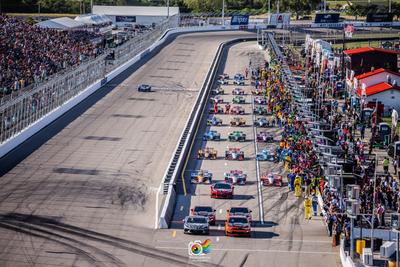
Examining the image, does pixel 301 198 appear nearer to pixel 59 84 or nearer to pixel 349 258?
pixel 349 258

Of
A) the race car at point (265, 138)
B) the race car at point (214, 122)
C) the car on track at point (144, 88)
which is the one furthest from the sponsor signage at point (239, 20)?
the race car at point (265, 138)

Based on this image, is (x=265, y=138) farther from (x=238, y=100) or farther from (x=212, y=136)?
(x=238, y=100)

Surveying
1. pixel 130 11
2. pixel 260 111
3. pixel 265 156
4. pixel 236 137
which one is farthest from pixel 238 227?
pixel 130 11

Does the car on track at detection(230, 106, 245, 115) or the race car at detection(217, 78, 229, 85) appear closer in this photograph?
the car on track at detection(230, 106, 245, 115)

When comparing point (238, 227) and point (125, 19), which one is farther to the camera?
point (125, 19)

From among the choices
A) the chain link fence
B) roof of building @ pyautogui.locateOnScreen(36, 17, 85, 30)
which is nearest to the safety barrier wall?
the chain link fence

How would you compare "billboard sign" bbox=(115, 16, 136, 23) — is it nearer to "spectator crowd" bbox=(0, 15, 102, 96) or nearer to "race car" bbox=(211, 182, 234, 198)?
"spectator crowd" bbox=(0, 15, 102, 96)
